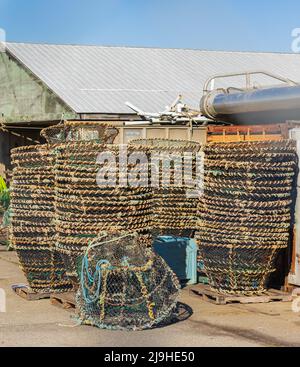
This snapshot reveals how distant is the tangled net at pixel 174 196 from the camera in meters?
11.8

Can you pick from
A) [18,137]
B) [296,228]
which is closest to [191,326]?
[296,228]

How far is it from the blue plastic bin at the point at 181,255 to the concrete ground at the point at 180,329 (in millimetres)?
1283

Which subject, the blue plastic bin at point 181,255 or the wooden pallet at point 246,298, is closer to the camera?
the wooden pallet at point 246,298

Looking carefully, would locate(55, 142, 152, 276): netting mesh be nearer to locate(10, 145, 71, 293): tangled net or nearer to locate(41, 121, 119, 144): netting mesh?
locate(10, 145, 71, 293): tangled net

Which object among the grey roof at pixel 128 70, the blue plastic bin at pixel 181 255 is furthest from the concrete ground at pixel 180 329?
the grey roof at pixel 128 70

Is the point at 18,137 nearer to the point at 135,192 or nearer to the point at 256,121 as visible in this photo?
the point at 256,121

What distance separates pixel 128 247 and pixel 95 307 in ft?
2.68

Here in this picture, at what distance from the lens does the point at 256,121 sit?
1234cm

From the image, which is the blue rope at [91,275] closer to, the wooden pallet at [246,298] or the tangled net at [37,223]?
the tangled net at [37,223]

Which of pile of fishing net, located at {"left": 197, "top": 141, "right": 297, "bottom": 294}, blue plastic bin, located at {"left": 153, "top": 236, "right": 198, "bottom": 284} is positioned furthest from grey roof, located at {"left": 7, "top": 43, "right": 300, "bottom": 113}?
pile of fishing net, located at {"left": 197, "top": 141, "right": 297, "bottom": 294}

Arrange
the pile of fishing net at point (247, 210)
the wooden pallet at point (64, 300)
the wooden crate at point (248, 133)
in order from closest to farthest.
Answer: the wooden pallet at point (64, 300) < the pile of fishing net at point (247, 210) < the wooden crate at point (248, 133)

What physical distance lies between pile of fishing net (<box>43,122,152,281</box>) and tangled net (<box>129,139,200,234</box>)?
2.65m

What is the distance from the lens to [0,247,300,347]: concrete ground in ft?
24.7

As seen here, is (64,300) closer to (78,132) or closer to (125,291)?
(125,291)
